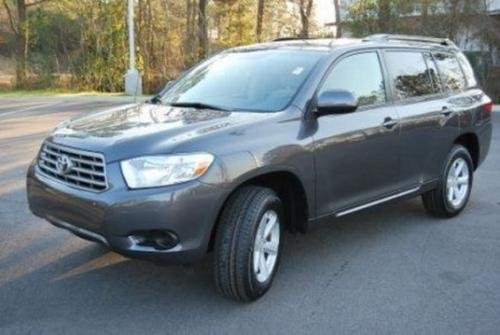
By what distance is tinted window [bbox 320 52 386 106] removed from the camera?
5.00 m

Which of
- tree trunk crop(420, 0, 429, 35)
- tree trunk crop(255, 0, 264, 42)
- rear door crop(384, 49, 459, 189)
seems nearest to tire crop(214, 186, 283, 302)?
rear door crop(384, 49, 459, 189)

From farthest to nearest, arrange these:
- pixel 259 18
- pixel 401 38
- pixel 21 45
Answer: pixel 259 18
pixel 21 45
pixel 401 38

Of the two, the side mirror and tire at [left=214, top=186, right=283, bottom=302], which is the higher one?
the side mirror

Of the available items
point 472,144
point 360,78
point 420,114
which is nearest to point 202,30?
point 472,144

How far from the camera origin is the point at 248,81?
508 centimetres

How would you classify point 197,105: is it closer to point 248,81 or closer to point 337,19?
point 248,81

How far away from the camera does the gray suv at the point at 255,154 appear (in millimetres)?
3861

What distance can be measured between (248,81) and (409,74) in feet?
5.27

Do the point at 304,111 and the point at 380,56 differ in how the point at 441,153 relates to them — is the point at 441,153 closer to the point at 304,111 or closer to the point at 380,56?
the point at 380,56

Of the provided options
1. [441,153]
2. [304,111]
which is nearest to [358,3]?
[441,153]

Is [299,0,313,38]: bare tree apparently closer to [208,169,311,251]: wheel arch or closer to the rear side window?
the rear side window

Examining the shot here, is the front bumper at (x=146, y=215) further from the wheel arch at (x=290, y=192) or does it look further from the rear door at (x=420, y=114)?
the rear door at (x=420, y=114)

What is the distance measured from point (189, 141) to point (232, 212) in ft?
1.75

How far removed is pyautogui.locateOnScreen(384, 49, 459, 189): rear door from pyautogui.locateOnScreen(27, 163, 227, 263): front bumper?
224 centimetres
